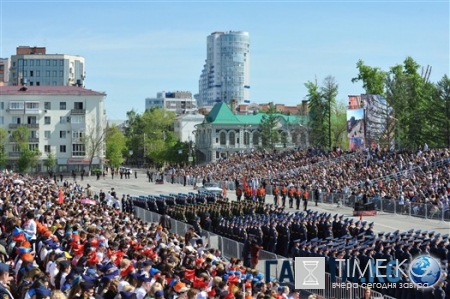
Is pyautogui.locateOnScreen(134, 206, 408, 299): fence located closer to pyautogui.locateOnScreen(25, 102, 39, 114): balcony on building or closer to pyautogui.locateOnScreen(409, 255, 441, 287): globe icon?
pyautogui.locateOnScreen(409, 255, 441, 287): globe icon

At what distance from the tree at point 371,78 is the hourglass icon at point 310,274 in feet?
216

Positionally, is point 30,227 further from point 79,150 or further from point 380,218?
point 79,150

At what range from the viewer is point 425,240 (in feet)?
73.4

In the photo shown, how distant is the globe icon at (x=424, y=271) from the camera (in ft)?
62.4

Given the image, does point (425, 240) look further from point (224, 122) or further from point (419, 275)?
point (224, 122)

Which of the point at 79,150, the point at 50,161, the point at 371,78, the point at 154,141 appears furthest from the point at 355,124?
the point at 154,141

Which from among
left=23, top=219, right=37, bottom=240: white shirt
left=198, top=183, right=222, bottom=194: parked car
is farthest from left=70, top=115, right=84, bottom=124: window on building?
left=23, top=219, right=37, bottom=240: white shirt

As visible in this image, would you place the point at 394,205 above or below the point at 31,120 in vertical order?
below

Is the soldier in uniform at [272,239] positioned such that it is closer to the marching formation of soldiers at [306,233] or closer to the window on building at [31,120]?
the marching formation of soldiers at [306,233]

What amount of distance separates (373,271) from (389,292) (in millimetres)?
763

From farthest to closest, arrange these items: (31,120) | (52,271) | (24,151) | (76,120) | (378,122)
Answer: (76,120), (31,120), (24,151), (378,122), (52,271)

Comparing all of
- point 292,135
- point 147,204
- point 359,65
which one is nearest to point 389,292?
point 147,204

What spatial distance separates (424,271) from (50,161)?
71.3 m

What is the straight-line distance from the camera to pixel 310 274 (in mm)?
20359
